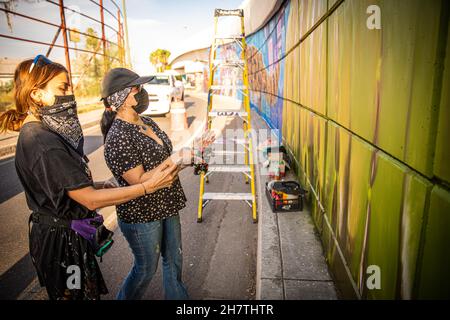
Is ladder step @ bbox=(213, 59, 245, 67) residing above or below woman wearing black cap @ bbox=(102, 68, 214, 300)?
above

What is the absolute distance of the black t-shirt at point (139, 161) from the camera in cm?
215

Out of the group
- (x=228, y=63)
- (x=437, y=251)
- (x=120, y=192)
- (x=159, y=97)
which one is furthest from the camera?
(x=159, y=97)

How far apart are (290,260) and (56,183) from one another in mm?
2566

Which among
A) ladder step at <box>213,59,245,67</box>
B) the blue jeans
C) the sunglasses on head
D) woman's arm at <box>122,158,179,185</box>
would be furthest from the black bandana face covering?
ladder step at <box>213,59,245,67</box>

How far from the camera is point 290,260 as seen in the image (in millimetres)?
3441

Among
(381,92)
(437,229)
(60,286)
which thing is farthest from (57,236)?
(381,92)

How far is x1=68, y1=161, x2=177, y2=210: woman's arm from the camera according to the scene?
182 cm

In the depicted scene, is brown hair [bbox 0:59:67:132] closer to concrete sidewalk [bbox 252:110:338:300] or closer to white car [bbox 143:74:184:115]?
concrete sidewalk [bbox 252:110:338:300]

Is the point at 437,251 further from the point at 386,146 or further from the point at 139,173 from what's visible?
the point at 139,173

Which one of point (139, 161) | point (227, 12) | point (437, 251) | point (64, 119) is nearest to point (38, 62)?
point (64, 119)

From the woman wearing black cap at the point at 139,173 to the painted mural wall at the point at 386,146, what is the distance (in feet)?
4.51

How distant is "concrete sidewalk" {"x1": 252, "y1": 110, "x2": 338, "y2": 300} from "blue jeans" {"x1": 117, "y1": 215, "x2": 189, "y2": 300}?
85 centimetres

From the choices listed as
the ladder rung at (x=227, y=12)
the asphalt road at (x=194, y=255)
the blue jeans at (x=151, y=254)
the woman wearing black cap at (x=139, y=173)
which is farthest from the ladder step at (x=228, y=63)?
the blue jeans at (x=151, y=254)

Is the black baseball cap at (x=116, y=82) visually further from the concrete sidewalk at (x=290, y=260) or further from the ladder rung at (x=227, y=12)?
the ladder rung at (x=227, y=12)
